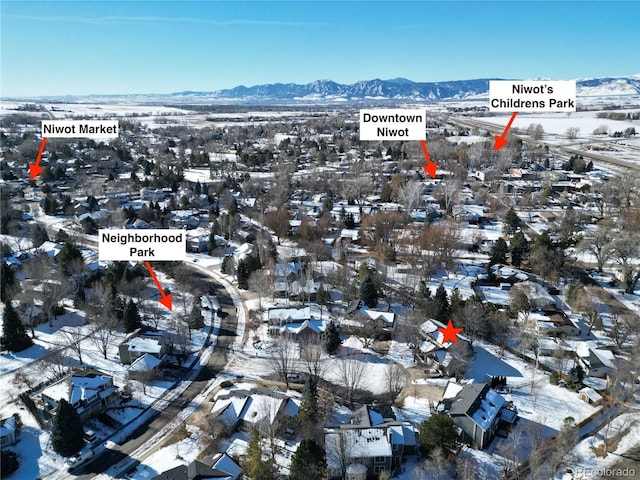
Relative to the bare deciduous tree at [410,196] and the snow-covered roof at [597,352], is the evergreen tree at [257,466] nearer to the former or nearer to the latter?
the snow-covered roof at [597,352]

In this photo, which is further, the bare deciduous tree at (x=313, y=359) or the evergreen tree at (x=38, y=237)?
the evergreen tree at (x=38, y=237)

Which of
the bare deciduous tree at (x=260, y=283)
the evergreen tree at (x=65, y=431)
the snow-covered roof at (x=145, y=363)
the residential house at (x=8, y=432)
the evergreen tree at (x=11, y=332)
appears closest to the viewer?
the evergreen tree at (x=65, y=431)

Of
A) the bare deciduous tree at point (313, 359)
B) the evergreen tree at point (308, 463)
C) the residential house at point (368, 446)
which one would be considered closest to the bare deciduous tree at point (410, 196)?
the bare deciduous tree at point (313, 359)

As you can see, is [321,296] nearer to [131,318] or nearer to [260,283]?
[260,283]

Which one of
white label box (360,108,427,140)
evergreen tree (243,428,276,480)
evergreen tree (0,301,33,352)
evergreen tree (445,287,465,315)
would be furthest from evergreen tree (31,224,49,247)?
evergreen tree (445,287,465,315)

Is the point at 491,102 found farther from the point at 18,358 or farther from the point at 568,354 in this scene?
the point at 18,358

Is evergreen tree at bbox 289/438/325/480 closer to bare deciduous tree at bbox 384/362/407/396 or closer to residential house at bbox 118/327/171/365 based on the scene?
bare deciduous tree at bbox 384/362/407/396

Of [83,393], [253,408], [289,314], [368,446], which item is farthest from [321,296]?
[83,393]
